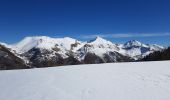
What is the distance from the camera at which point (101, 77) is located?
12773mm

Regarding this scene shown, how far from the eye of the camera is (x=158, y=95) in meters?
9.23

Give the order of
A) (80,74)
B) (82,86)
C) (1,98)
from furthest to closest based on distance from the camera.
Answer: (80,74)
(82,86)
(1,98)

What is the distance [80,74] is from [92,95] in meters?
4.29

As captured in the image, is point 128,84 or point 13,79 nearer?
point 128,84

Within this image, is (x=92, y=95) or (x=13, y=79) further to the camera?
(x=13, y=79)

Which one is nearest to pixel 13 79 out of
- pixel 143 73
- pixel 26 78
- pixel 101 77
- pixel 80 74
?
pixel 26 78

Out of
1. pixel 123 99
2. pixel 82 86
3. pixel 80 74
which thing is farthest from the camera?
pixel 80 74

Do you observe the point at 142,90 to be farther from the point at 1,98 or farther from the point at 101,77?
the point at 1,98

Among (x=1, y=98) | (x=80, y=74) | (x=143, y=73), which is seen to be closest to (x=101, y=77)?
(x=80, y=74)

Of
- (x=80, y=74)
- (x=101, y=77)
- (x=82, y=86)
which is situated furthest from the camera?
Result: (x=80, y=74)

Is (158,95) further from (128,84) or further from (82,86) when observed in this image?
(82,86)

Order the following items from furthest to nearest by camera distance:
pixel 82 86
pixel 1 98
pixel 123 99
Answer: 1. pixel 82 86
2. pixel 1 98
3. pixel 123 99

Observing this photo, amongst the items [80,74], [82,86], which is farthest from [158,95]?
[80,74]

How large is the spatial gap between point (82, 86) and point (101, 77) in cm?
214
